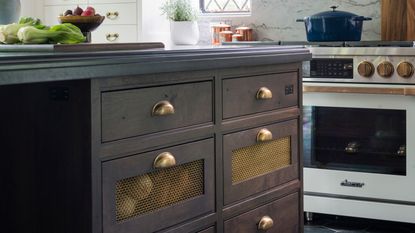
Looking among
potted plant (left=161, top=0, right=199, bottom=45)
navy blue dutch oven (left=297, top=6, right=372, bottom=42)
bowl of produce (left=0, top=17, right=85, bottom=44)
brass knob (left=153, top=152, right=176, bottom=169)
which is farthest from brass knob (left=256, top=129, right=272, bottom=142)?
potted plant (left=161, top=0, right=199, bottom=45)

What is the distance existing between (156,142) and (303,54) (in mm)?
823

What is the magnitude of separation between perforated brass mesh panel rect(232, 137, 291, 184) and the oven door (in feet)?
3.56

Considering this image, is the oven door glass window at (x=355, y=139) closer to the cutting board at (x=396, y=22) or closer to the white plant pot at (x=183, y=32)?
the cutting board at (x=396, y=22)

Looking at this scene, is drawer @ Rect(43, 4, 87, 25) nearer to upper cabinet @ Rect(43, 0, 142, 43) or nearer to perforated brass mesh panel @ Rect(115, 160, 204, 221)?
upper cabinet @ Rect(43, 0, 142, 43)

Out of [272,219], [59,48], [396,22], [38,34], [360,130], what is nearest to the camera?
[59,48]

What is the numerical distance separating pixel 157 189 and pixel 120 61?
36 centimetres

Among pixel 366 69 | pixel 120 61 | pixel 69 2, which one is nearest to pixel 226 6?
pixel 69 2

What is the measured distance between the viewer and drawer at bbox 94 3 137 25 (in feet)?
14.2

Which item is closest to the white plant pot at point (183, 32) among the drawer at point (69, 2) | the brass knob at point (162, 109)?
the drawer at point (69, 2)

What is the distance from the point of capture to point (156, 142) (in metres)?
1.68

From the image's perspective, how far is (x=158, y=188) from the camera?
5.65 ft

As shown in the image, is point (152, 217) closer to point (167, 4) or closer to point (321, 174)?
point (321, 174)

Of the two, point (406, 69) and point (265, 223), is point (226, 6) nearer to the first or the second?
point (406, 69)

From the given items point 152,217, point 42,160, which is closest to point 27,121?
point 42,160
